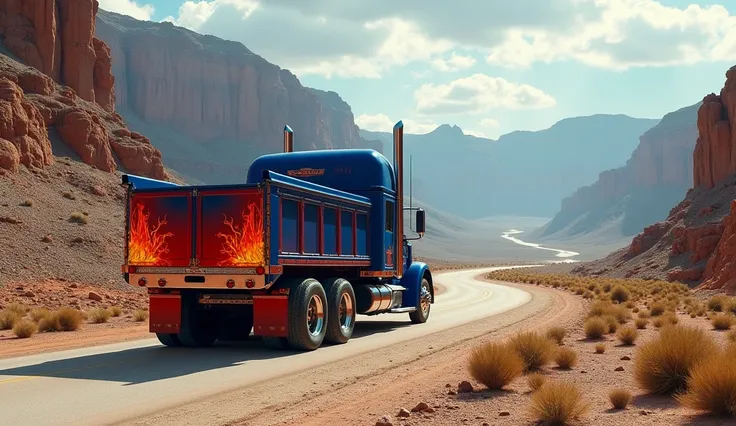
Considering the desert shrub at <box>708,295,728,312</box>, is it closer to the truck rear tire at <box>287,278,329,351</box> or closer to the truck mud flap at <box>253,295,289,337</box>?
the truck rear tire at <box>287,278,329,351</box>

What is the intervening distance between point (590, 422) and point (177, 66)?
173 metres

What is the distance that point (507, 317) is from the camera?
24.2 meters

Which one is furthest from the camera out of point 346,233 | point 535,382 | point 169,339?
point 346,233

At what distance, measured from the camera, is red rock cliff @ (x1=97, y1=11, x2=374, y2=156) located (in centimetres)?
15925

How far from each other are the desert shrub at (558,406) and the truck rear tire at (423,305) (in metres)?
12.9

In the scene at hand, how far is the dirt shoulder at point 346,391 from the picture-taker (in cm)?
846

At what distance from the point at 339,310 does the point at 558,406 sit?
8532 millimetres

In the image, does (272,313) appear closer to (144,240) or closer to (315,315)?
(315,315)

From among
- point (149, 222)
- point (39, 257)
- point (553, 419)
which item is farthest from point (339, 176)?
point (39, 257)

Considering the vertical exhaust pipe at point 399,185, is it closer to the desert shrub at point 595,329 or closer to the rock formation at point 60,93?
the desert shrub at point 595,329

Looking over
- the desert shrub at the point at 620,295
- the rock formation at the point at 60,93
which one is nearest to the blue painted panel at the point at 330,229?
the desert shrub at the point at 620,295

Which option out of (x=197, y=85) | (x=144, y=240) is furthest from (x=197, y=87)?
(x=144, y=240)

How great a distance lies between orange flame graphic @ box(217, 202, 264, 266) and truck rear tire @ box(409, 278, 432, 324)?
852cm

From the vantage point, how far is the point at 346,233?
16.6 m
